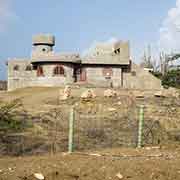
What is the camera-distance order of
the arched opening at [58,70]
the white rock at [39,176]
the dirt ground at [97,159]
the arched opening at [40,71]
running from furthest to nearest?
1. the arched opening at [40,71]
2. the arched opening at [58,70]
3. the dirt ground at [97,159]
4. the white rock at [39,176]

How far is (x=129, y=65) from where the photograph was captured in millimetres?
39594

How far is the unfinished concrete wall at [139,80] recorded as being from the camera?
3934 centimetres

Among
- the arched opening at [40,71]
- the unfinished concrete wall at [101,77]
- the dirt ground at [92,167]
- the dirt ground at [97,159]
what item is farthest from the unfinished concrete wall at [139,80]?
the dirt ground at [92,167]

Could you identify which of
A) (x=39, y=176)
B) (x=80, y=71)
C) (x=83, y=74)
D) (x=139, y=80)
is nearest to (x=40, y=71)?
(x=80, y=71)

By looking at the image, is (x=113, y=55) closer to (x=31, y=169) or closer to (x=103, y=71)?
(x=103, y=71)

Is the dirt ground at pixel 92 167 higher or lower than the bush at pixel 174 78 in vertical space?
lower

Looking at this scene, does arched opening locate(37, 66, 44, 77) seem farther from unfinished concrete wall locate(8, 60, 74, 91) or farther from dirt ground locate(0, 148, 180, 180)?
dirt ground locate(0, 148, 180, 180)

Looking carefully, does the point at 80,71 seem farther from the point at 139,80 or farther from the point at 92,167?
the point at 92,167

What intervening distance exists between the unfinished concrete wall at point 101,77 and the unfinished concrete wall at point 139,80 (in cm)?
109

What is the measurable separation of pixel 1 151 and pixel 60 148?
1.48 metres

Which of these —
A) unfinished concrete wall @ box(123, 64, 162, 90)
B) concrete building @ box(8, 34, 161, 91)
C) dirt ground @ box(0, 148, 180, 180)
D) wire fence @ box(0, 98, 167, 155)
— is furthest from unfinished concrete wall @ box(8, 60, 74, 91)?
dirt ground @ box(0, 148, 180, 180)

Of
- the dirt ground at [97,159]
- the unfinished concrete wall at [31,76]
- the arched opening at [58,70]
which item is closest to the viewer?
the dirt ground at [97,159]

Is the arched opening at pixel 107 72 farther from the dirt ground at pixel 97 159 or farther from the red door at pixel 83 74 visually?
the dirt ground at pixel 97 159

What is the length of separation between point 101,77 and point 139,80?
3.82 meters
